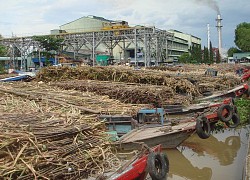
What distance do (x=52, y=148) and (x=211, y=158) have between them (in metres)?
5.76

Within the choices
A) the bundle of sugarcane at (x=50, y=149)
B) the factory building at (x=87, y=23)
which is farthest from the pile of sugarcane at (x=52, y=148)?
the factory building at (x=87, y=23)

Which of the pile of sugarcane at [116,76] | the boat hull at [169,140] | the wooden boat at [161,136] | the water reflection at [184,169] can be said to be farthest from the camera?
the pile of sugarcane at [116,76]

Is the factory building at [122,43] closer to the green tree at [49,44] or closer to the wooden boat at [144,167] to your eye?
the green tree at [49,44]

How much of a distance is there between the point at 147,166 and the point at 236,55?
75.1 meters

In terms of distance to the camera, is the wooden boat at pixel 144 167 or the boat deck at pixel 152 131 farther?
the boat deck at pixel 152 131

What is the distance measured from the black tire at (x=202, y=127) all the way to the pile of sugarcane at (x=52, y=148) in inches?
145

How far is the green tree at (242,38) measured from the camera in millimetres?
73438

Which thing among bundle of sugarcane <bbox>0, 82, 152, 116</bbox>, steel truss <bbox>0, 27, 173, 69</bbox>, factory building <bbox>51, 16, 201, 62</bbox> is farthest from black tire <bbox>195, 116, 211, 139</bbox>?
factory building <bbox>51, 16, 201, 62</bbox>

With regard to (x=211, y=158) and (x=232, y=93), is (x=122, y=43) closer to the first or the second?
(x=232, y=93)

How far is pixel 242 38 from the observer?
74938 mm

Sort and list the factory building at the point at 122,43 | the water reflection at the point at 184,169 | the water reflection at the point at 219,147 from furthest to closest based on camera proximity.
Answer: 1. the factory building at the point at 122,43
2. the water reflection at the point at 219,147
3. the water reflection at the point at 184,169

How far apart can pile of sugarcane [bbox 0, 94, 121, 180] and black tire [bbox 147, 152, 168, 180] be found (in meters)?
0.53

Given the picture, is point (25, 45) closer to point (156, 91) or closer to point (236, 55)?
point (156, 91)

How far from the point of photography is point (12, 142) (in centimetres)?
384
